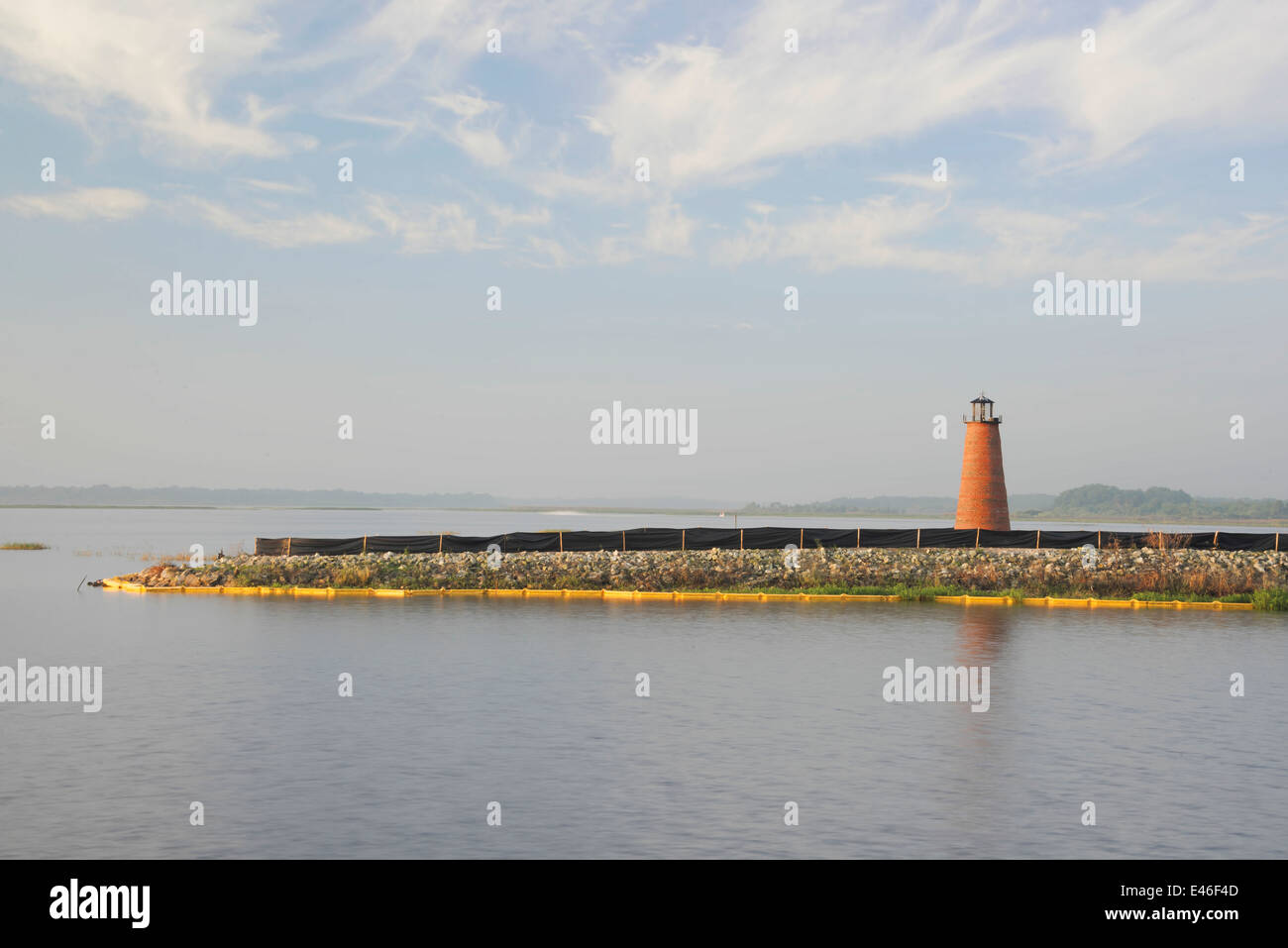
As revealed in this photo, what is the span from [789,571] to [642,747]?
2811 cm

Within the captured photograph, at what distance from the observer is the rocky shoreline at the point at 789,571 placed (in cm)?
4150

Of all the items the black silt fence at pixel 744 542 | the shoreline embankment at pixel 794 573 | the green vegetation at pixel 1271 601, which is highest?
the black silt fence at pixel 744 542

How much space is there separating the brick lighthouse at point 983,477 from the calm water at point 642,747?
23095 millimetres
